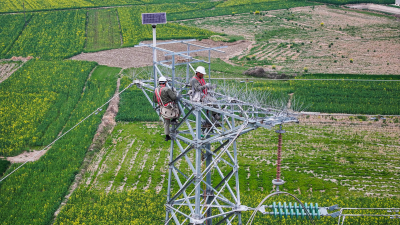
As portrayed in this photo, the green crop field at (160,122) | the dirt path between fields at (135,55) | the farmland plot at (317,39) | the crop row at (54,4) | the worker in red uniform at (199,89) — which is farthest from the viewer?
the crop row at (54,4)

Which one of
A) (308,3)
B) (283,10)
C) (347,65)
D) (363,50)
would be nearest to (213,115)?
(347,65)

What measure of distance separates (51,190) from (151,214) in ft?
17.3

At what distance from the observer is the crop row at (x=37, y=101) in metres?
26.7

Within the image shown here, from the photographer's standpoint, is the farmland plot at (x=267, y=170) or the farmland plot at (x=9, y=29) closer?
the farmland plot at (x=267, y=170)

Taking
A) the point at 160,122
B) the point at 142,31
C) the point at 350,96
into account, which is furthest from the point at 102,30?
the point at 350,96

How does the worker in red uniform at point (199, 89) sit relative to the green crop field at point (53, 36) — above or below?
above

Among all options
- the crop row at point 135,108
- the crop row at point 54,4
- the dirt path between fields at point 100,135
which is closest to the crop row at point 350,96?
the crop row at point 135,108

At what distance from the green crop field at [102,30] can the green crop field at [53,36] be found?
82 cm

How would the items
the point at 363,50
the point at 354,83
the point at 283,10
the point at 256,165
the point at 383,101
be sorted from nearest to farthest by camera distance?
the point at 256,165, the point at 383,101, the point at 354,83, the point at 363,50, the point at 283,10

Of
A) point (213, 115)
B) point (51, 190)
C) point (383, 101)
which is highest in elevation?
point (213, 115)

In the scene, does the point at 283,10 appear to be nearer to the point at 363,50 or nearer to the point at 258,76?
the point at 363,50

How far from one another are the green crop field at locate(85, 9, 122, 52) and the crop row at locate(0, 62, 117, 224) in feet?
59.8

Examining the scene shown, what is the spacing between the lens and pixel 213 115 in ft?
43.6

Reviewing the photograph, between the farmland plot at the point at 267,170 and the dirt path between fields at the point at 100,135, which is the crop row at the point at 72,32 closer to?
the dirt path between fields at the point at 100,135
